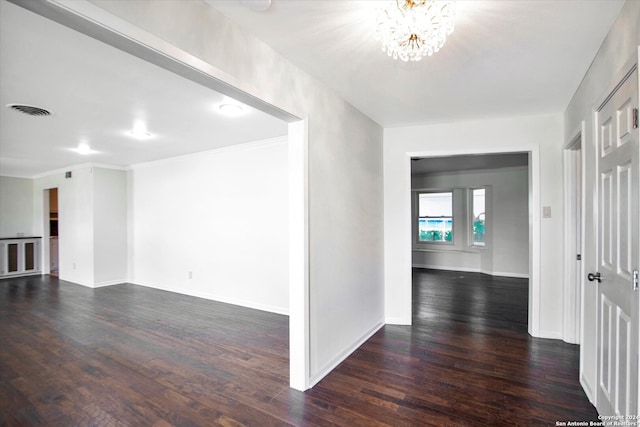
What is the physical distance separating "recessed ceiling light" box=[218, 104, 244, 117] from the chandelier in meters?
1.87

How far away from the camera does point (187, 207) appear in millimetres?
5391

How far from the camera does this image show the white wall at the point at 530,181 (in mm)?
3324

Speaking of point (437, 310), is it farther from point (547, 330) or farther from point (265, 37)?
point (265, 37)

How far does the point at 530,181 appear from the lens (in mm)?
3455

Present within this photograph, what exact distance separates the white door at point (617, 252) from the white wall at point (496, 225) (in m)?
5.18

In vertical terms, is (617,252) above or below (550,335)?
above

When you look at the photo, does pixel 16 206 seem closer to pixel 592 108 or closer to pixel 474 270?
pixel 592 108

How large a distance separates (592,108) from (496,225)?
5337mm

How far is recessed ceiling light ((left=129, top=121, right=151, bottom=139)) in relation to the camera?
3.61 meters

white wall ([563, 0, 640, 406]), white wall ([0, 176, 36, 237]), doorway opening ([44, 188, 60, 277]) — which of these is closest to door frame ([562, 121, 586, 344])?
white wall ([563, 0, 640, 406])

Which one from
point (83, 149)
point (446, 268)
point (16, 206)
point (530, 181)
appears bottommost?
point (446, 268)

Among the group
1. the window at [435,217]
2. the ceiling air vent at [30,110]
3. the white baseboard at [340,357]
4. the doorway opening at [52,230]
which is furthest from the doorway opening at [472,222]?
the doorway opening at [52,230]

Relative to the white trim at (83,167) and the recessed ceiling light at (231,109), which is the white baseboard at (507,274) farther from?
the white trim at (83,167)

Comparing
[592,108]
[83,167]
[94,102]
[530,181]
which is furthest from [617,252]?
[83,167]
